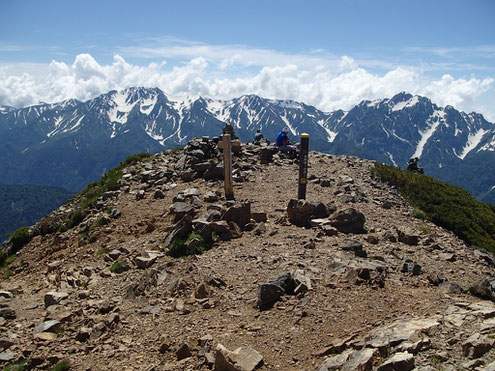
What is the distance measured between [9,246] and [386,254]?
18890 millimetres

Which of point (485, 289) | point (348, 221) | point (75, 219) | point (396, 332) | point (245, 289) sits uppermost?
point (348, 221)

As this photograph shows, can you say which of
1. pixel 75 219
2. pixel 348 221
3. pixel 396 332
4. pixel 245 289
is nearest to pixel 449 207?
pixel 348 221

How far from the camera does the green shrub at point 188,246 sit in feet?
46.5

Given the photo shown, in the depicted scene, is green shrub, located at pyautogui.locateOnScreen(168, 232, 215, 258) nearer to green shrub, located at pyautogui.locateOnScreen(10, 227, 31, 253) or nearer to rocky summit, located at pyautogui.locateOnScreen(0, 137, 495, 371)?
rocky summit, located at pyautogui.locateOnScreen(0, 137, 495, 371)

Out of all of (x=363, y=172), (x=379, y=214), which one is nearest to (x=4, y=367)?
(x=379, y=214)

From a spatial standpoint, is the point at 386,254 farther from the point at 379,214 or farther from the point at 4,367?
the point at 4,367

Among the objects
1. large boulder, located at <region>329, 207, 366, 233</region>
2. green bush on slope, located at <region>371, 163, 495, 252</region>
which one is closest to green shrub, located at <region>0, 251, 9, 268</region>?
large boulder, located at <region>329, 207, 366, 233</region>

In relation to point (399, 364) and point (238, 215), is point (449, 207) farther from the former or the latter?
point (399, 364)

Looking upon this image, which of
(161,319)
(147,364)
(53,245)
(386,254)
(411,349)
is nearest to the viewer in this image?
(411,349)

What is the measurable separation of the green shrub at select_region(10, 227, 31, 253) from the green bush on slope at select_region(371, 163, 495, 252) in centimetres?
2185

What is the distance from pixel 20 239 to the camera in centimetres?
2058

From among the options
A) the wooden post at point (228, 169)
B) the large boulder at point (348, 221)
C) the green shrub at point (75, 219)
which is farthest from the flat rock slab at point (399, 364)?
the green shrub at point (75, 219)

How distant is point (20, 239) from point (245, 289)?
15.1 m

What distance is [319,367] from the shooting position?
7660 mm
